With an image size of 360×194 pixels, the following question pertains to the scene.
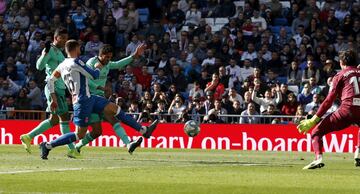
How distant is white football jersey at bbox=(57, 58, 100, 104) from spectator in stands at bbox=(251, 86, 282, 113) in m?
10.5

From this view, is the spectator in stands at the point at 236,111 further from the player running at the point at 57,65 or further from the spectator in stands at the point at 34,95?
the player running at the point at 57,65

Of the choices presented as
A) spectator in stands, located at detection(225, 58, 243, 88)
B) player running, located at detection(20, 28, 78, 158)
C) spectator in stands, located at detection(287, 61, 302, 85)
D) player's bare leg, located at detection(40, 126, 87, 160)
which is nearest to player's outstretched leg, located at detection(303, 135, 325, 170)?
player's bare leg, located at detection(40, 126, 87, 160)

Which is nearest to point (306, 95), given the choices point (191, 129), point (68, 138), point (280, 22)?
point (191, 129)

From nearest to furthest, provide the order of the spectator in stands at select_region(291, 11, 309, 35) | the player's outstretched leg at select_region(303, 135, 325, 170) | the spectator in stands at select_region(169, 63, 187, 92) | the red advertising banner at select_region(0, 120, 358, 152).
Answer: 1. the player's outstretched leg at select_region(303, 135, 325, 170)
2. the red advertising banner at select_region(0, 120, 358, 152)
3. the spectator in stands at select_region(169, 63, 187, 92)
4. the spectator in stands at select_region(291, 11, 309, 35)

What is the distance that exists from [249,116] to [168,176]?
13.1 meters

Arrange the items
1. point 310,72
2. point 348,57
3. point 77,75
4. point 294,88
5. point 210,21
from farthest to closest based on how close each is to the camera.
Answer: point 210,21 < point 294,88 < point 310,72 < point 77,75 < point 348,57

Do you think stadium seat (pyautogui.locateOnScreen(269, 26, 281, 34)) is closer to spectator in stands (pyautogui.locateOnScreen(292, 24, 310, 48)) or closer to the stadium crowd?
the stadium crowd

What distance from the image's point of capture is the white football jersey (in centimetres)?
1772

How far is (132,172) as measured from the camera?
15359 mm

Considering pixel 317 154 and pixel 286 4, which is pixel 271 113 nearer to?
pixel 286 4

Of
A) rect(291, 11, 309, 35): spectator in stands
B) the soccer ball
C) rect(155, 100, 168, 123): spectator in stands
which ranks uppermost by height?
rect(291, 11, 309, 35): spectator in stands

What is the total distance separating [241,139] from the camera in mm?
27594

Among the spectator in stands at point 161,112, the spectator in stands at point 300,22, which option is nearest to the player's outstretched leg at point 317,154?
the spectator in stands at point 161,112

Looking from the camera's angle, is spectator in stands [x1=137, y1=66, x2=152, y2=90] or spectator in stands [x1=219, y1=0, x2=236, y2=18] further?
spectator in stands [x1=219, y1=0, x2=236, y2=18]
